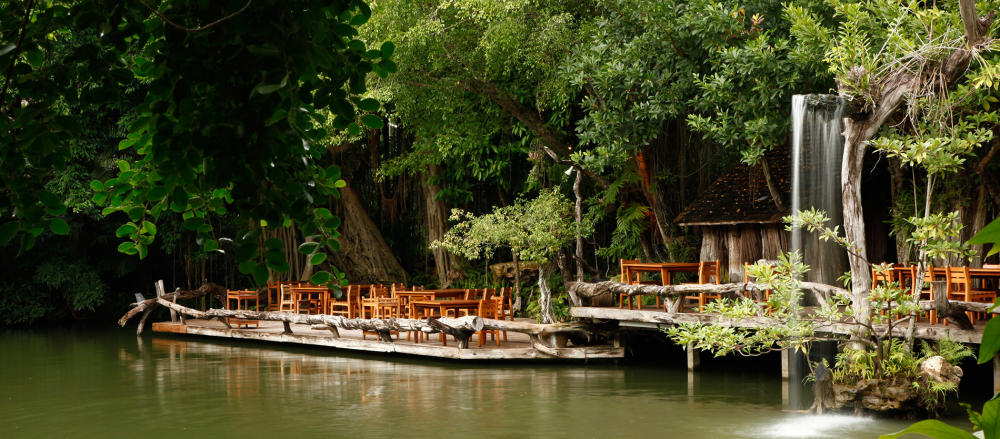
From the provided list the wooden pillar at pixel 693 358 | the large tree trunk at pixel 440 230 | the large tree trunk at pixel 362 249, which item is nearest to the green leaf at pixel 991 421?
the wooden pillar at pixel 693 358

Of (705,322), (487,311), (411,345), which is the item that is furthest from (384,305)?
(705,322)

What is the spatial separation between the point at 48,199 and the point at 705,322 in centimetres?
1072

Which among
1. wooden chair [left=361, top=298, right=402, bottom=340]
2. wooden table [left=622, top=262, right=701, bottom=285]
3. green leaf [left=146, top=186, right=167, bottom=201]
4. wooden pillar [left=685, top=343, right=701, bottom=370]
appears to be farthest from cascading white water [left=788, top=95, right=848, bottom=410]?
green leaf [left=146, top=186, right=167, bottom=201]

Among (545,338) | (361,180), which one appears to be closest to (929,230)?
(545,338)

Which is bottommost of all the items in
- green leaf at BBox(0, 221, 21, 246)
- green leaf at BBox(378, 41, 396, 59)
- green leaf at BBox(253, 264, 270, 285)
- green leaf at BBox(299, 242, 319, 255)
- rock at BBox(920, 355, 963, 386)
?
rock at BBox(920, 355, 963, 386)

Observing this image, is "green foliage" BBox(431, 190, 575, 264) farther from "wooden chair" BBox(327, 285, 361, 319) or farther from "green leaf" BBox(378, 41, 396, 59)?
"green leaf" BBox(378, 41, 396, 59)

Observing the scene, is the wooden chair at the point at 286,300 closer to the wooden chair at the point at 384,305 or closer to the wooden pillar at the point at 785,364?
the wooden chair at the point at 384,305

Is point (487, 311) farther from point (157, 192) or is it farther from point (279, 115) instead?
point (279, 115)

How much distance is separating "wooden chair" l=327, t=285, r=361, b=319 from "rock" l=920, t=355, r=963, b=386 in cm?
992

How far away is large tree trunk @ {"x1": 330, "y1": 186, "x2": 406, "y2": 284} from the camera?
21.7 meters

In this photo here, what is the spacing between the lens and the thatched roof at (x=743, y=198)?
1357cm

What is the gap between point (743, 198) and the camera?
46.6ft

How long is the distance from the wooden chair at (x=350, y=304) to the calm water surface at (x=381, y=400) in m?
1.05

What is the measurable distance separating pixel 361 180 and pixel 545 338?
Result: 35.9 feet
